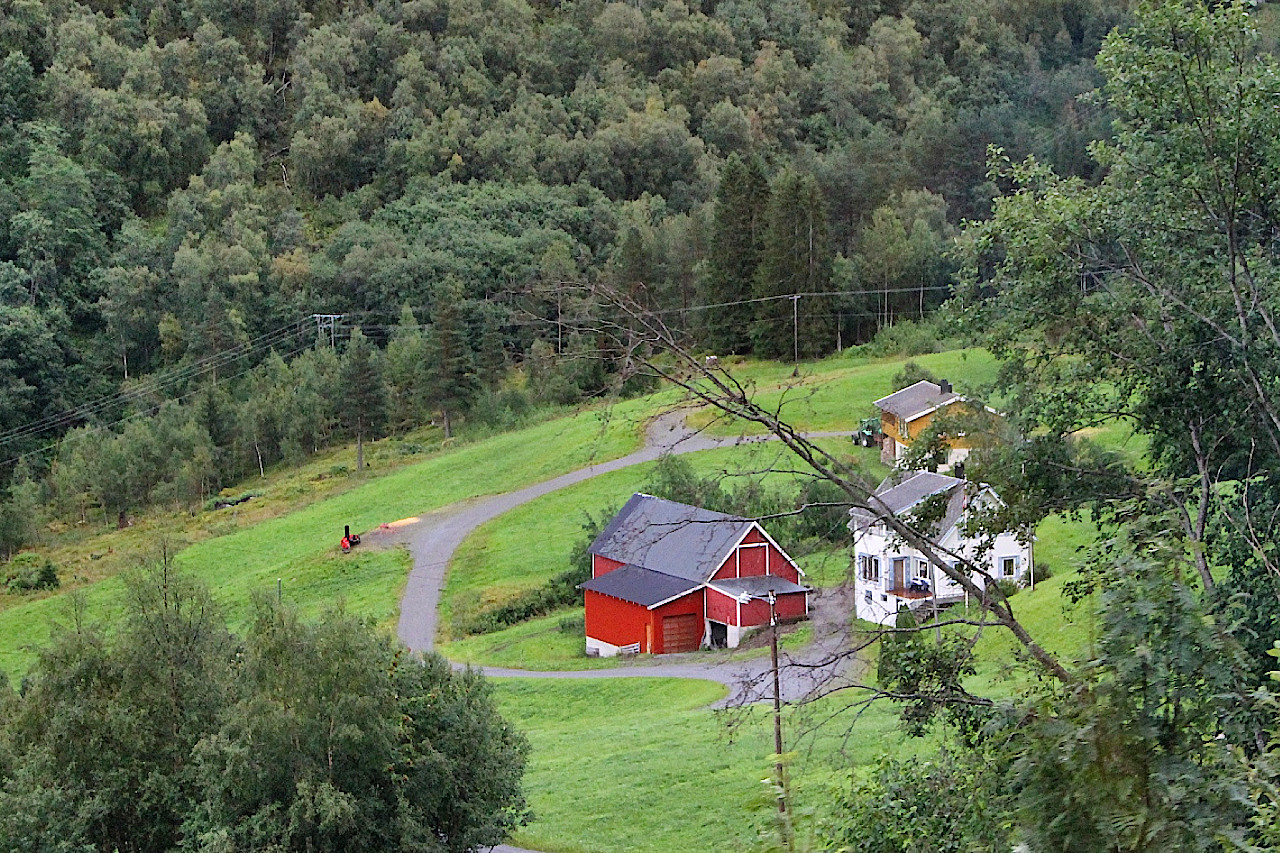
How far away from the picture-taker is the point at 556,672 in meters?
31.8

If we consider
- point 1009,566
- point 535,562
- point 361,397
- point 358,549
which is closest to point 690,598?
point 535,562

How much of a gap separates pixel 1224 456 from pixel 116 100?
8403 centimetres

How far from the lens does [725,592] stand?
3397cm

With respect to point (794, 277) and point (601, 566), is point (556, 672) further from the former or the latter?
point (794, 277)

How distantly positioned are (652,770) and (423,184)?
67494 mm

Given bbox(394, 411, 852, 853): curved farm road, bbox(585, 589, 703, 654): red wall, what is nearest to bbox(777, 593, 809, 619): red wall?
bbox(394, 411, 852, 853): curved farm road

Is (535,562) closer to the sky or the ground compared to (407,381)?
closer to the ground

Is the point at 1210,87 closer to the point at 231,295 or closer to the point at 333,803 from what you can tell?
the point at 333,803

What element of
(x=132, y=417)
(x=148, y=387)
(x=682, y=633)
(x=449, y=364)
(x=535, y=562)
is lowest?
(x=682, y=633)

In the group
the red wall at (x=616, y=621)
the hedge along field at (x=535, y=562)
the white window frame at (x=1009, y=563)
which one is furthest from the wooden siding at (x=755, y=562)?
the white window frame at (x=1009, y=563)

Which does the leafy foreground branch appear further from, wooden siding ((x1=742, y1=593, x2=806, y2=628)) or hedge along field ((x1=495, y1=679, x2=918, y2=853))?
wooden siding ((x1=742, y1=593, x2=806, y2=628))

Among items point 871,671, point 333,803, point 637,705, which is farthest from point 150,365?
point 333,803

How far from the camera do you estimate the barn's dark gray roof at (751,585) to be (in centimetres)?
3348

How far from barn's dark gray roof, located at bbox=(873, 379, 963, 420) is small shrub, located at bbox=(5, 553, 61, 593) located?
28.9 metres
